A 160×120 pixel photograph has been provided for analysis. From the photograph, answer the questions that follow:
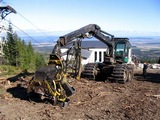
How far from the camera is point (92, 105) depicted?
11.5m

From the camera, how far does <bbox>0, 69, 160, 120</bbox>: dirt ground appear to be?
393 inches

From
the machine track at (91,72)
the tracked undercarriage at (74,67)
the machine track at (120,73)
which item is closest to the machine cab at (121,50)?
the tracked undercarriage at (74,67)

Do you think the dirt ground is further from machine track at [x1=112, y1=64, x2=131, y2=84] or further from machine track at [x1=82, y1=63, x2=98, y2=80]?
machine track at [x1=82, y1=63, x2=98, y2=80]

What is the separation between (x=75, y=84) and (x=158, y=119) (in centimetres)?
708

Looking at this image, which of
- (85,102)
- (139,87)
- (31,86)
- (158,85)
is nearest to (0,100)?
(31,86)

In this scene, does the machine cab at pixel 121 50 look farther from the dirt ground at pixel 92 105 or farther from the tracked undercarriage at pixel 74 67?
the dirt ground at pixel 92 105

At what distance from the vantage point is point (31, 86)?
11875 mm

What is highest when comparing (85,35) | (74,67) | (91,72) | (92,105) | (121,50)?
(85,35)

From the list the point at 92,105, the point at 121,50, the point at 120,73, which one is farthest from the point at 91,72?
the point at 92,105

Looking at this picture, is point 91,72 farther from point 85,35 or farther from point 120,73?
point 85,35

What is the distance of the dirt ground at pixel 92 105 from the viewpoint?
32.7 ft

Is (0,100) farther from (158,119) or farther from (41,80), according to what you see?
(158,119)

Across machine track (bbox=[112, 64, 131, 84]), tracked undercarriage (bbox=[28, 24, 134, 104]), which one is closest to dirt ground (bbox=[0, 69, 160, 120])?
tracked undercarriage (bbox=[28, 24, 134, 104])

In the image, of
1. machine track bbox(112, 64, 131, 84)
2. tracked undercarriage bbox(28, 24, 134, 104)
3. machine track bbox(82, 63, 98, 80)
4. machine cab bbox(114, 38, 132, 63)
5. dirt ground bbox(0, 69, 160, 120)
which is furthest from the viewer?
machine cab bbox(114, 38, 132, 63)
